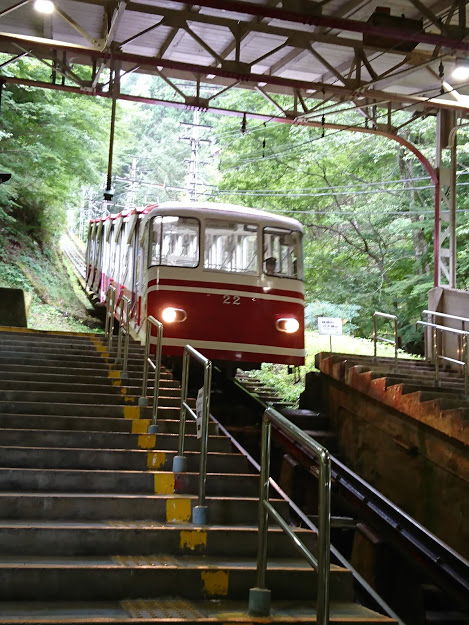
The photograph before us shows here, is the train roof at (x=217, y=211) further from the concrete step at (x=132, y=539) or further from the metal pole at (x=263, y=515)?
the metal pole at (x=263, y=515)

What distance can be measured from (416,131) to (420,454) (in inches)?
518

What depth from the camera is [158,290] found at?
34.4 feet

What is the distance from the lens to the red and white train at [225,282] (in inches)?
412

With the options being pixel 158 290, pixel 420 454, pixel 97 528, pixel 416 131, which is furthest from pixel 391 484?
pixel 416 131

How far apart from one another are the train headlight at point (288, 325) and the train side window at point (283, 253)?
67 cm

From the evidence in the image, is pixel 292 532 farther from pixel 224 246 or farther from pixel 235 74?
pixel 235 74

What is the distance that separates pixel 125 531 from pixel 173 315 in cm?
583

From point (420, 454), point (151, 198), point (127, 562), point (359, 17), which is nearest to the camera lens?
point (127, 562)


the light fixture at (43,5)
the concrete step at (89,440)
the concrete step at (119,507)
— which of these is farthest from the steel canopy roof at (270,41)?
the concrete step at (119,507)

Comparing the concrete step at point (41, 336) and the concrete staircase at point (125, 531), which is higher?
the concrete step at point (41, 336)

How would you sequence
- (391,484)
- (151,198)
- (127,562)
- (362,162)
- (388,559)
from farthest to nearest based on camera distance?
(151,198) < (362,162) < (391,484) < (388,559) < (127,562)

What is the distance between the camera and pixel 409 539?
Answer: 25.0ft

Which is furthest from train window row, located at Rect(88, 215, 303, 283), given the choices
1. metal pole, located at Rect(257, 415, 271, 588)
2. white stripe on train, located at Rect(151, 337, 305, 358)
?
metal pole, located at Rect(257, 415, 271, 588)

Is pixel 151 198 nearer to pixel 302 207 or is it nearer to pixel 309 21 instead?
pixel 302 207
